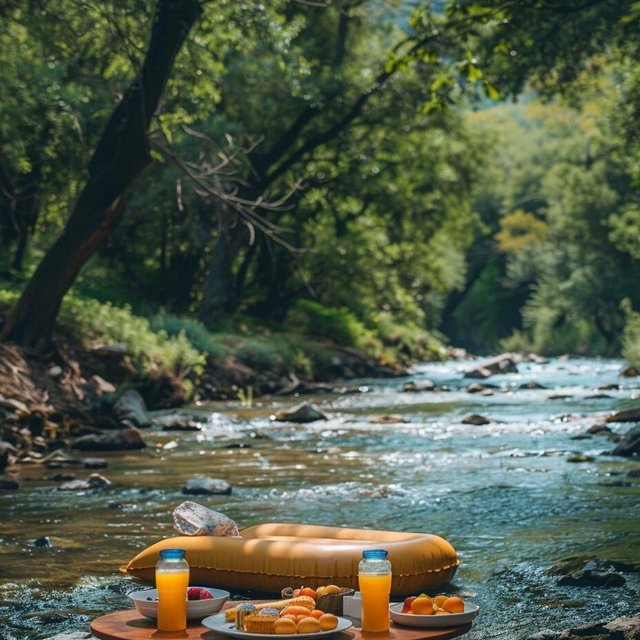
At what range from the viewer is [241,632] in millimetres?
→ 4406

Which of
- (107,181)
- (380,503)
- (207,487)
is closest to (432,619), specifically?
(380,503)

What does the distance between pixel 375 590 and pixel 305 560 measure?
2.48m

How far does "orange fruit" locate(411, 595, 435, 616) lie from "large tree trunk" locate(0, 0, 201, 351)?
11862mm

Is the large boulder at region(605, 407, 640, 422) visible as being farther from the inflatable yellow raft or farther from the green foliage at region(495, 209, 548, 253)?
the green foliage at region(495, 209, 548, 253)

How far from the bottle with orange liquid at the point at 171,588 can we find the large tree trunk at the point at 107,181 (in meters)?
11.8

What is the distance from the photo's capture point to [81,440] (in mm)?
15172

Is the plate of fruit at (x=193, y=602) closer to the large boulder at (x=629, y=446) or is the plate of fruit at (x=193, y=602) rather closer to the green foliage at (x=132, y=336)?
the large boulder at (x=629, y=446)

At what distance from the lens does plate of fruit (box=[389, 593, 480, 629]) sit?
185 inches

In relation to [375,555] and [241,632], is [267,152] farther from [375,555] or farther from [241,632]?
[241,632]

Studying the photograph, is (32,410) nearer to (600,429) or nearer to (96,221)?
(96,221)

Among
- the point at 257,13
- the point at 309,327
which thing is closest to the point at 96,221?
the point at 257,13

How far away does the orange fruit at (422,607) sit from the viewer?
477 cm

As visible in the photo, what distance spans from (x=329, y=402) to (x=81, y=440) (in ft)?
28.7

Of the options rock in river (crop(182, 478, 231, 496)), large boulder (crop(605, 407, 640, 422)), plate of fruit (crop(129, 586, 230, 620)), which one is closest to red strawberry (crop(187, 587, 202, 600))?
plate of fruit (crop(129, 586, 230, 620))
